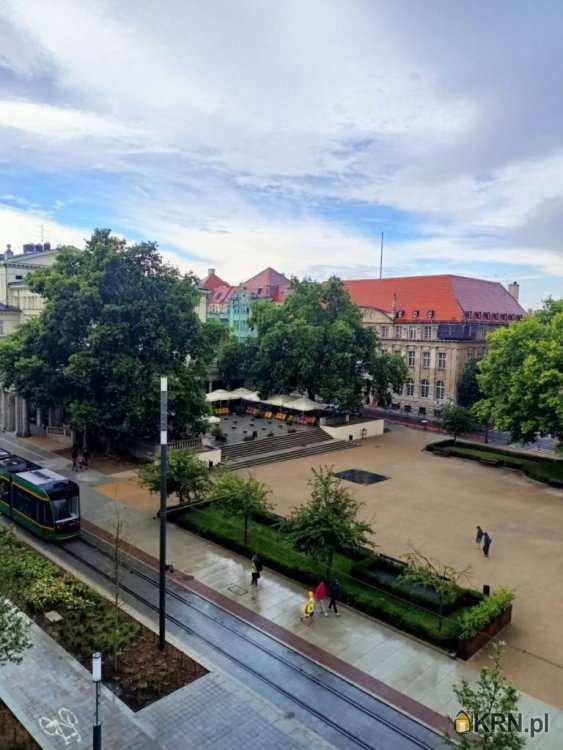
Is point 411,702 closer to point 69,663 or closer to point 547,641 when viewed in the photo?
point 547,641

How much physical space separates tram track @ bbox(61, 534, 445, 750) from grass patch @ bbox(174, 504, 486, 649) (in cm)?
360

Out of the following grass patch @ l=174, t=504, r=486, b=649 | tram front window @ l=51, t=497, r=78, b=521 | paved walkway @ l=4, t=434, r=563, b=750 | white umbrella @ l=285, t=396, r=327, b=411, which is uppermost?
white umbrella @ l=285, t=396, r=327, b=411

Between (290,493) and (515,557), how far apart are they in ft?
43.2

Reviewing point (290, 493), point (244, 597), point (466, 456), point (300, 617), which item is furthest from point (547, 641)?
point (466, 456)

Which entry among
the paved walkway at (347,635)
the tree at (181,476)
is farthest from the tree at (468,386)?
the paved walkway at (347,635)

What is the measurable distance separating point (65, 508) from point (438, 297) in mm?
52872

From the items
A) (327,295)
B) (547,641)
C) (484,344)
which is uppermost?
(327,295)

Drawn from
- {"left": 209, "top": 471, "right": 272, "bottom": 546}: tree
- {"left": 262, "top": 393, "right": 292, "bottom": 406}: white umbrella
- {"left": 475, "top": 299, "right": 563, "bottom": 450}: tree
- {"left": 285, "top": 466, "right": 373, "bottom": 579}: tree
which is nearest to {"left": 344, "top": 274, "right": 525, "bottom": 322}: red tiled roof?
{"left": 262, "top": 393, "right": 292, "bottom": 406}: white umbrella

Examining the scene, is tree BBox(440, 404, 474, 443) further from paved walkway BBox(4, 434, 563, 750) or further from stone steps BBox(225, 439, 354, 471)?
paved walkway BBox(4, 434, 563, 750)

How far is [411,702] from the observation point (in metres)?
15.0

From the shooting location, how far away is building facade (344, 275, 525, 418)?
209ft

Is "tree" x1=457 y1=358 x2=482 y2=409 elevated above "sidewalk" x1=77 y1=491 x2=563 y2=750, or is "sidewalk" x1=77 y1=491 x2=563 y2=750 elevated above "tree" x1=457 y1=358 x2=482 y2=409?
"tree" x1=457 y1=358 x2=482 y2=409

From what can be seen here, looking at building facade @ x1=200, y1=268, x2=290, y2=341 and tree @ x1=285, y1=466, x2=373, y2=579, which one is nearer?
tree @ x1=285, y1=466, x2=373, y2=579

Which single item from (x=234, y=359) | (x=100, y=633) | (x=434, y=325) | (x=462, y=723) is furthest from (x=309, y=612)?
(x=434, y=325)
